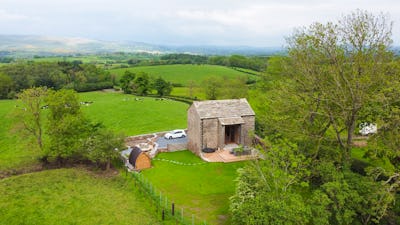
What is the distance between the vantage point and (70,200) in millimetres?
24375

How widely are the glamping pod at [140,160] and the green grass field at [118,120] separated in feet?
36.9

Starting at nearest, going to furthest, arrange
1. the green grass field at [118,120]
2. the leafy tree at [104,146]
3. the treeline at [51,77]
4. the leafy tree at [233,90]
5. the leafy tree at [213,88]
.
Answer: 1. the leafy tree at [104,146]
2. the green grass field at [118,120]
3. the leafy tree at [233,90]
4. the leafy tree at [213,88]
5. the treeline at [51,77]

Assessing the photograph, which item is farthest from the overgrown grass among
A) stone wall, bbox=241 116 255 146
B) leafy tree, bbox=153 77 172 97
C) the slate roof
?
leafy tree, bbox=153 77 172 97

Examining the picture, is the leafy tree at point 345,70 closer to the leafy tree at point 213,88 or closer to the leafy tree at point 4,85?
the leafy tree at point 213,88

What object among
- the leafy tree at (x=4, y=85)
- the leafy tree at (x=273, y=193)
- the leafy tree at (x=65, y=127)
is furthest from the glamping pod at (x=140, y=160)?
the leafy tree at (x=4, y=85)

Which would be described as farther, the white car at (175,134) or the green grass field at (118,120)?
the white car at (175,134)

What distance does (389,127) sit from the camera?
63.4 ft

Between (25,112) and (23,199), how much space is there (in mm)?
14708

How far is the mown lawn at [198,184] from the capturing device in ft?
75.7

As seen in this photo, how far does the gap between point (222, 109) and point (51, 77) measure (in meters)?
78.1

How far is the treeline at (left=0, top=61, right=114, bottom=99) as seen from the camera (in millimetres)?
84625

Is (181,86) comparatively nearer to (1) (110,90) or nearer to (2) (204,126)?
(1) (110,90)

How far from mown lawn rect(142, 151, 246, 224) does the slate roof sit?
5.07m

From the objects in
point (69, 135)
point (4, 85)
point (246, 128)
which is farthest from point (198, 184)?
point (4, 85)
